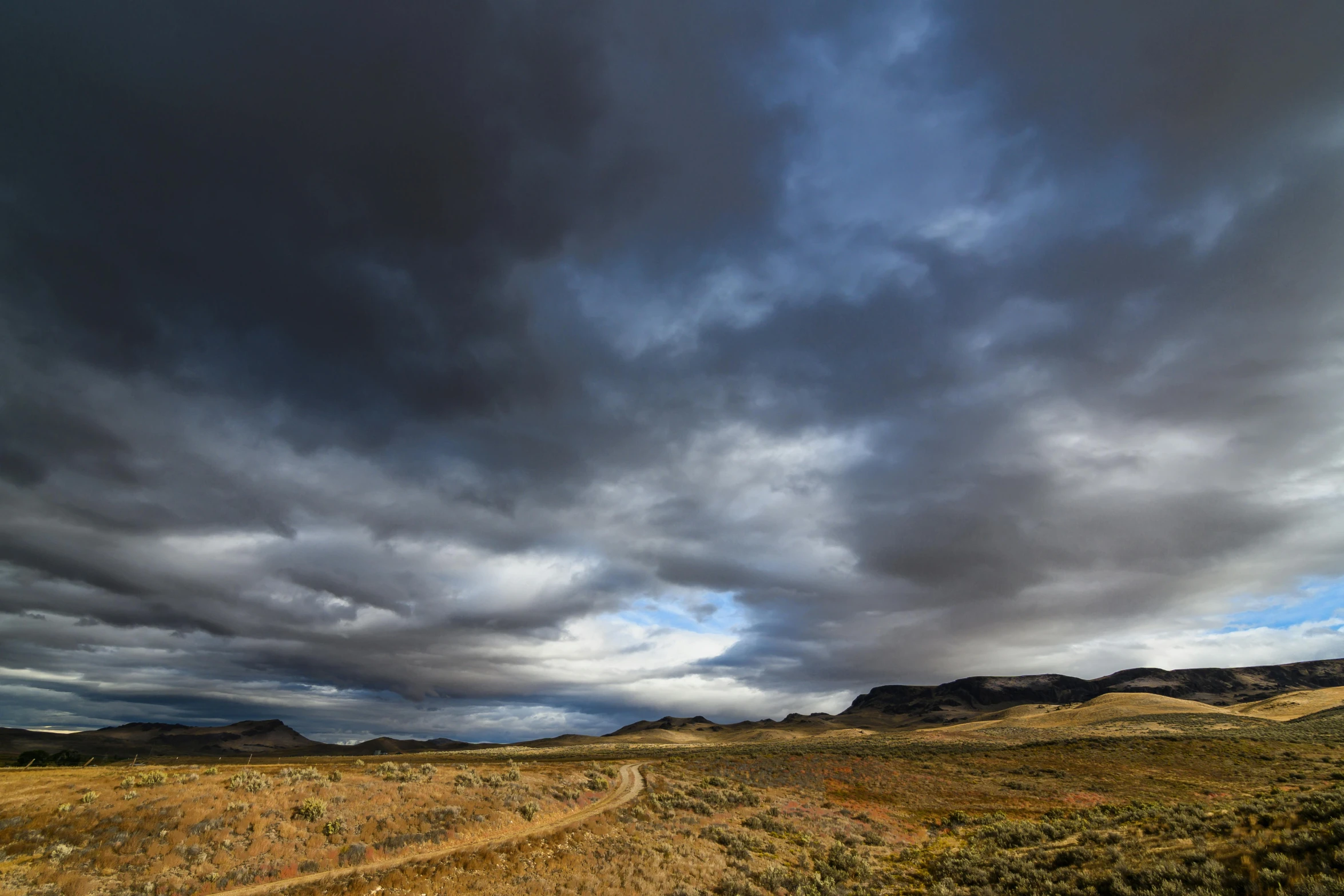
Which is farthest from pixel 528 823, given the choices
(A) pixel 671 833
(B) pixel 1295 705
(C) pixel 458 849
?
(B) pixel 1295 705

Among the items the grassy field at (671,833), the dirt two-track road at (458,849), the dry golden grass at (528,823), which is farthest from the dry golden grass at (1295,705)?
the dirt two-track road at (458,849)

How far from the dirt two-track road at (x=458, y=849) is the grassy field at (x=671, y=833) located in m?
0.34

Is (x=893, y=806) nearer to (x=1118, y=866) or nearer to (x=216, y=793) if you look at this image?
(x=1118, y=866)

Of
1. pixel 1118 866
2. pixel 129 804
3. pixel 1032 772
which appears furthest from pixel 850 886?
pixel 1032 772

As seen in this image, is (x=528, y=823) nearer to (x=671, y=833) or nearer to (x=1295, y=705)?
(x=671, y=833)

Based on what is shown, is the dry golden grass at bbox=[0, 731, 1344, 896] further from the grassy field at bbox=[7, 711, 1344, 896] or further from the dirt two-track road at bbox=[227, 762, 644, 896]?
the dirt two-track road at bbox=[227, 762, 644, 896]

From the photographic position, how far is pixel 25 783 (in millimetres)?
33469

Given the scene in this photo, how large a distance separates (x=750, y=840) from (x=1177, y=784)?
4378 centimetres

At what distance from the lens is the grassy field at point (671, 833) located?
68.9ft

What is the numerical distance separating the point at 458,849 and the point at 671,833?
13.5 m

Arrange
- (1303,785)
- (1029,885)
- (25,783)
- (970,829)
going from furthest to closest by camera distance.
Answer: (1303,785), (970,829), (25,783), (1029,885)

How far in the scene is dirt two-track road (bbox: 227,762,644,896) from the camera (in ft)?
72.0

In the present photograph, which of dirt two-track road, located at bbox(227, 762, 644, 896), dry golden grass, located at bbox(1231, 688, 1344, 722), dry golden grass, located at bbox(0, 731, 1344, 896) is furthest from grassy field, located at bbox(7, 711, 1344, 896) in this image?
dry golden grass, located at bbox(1231, 688, 1344, 722)

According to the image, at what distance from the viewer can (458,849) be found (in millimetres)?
26750
